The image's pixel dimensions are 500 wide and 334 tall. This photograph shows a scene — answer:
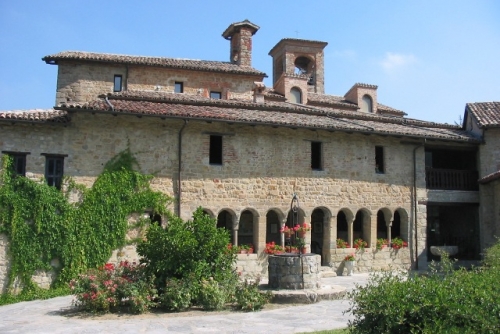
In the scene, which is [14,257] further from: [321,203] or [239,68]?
[239,68]

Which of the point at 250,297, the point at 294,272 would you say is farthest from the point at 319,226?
the point at 250,297

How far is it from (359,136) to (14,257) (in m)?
13.7

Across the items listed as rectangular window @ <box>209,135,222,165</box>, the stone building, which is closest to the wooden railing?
the stone building

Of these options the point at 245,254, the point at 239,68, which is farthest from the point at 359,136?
the point at 239,68

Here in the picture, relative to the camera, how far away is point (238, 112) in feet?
62.4

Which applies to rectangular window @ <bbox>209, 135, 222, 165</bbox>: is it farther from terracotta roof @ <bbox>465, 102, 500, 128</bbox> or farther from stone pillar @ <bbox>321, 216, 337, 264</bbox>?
terracotta roof @ <bbox>465, 102, 500, 128</bbox>

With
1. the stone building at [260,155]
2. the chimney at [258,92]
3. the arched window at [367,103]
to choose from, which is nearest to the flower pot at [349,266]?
the stone building at [260,155]

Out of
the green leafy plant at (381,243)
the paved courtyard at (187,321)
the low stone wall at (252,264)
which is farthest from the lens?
the green leafy plant at (381,243)

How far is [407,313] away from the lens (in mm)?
6414

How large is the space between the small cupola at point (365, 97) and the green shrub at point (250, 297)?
19.7m

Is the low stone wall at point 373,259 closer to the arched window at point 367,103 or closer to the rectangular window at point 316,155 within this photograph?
the rectangular window at point 316,155

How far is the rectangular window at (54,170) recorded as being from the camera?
630 inches

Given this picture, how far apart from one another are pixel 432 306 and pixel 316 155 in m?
13.7

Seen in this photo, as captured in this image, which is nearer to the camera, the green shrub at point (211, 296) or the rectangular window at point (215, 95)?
the green shrub at point (211, 296)
